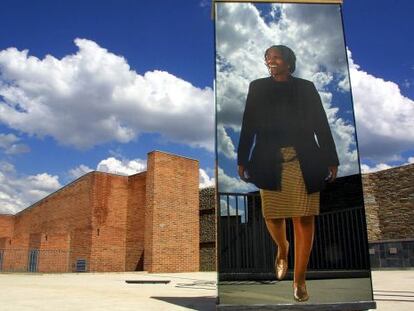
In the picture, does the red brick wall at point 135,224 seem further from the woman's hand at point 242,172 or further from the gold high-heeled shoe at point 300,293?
the gold high-heeled shoe at point 300,293

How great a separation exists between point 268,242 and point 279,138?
1.38 meters

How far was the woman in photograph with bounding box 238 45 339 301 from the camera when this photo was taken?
552 cm

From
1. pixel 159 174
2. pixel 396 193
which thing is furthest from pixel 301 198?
pixel 396 193

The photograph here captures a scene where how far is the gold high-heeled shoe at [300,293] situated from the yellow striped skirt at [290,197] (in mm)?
883

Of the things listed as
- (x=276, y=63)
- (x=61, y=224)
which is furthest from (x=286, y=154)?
(x=61, y=224)

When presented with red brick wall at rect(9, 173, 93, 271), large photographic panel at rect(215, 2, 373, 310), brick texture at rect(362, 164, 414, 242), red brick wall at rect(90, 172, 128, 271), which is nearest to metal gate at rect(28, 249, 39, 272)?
red brick wall at rect(9, 173, 93, 271)

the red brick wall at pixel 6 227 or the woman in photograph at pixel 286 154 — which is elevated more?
the red brick wall at pixel 6 227

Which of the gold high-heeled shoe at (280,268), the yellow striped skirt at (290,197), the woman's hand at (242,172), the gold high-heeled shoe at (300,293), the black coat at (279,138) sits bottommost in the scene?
the gold high-heeled shoe at (300,293)

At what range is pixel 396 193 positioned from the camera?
2052cm

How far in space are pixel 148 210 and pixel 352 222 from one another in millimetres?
15528

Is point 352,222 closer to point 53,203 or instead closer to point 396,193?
point 396,193

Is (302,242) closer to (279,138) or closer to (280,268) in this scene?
(280,268)

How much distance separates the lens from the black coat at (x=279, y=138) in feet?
18.5

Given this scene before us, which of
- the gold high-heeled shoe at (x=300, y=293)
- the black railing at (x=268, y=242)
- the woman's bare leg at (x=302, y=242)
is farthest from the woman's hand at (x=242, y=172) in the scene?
the gold high-heeled shoe at (x=300, y=293)
